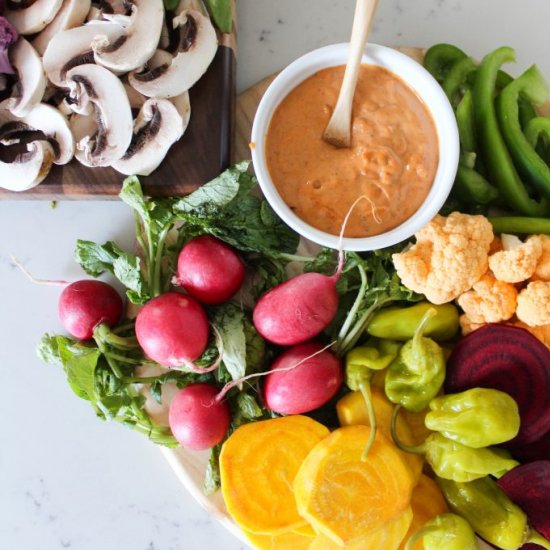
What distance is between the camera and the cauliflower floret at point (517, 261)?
1.33 m

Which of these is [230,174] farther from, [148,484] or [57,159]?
[148,484]

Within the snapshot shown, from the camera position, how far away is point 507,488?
138 centimetres

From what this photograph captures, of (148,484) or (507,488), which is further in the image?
(148,484)

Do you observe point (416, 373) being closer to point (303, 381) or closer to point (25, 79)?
point (303, 381)

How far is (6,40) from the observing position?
1321mm

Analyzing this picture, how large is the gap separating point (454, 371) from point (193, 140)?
0.72 meters

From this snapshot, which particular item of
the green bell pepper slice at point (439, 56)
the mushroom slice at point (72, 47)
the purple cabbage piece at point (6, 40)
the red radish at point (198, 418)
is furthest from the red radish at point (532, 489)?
the purple cabbage piece at point (6, 40)

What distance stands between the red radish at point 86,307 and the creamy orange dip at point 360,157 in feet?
1.50

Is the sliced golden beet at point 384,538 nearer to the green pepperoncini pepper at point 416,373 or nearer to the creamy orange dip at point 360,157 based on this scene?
the green pepperoncini pepper at point 416,373

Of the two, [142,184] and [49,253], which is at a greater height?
[142,184]

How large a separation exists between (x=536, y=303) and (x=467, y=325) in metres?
0.15

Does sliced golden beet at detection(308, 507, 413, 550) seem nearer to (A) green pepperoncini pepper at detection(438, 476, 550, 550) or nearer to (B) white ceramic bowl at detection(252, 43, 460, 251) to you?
(A) green pepperoncini pepper at detection(438, 476, 550, 550)

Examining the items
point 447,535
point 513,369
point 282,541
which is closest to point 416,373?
point 513,369

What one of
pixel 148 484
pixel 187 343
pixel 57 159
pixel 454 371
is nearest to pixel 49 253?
pixel 57 159
